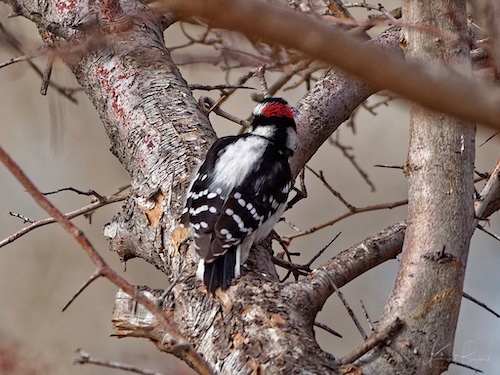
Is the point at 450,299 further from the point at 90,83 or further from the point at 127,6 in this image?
the point at 127,6

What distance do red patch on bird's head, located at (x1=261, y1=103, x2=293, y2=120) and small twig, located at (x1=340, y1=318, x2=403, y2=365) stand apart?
1286mm

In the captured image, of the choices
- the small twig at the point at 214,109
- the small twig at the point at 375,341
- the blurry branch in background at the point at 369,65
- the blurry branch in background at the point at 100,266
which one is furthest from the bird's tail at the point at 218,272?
the blurry branch in background at the point at 369,65

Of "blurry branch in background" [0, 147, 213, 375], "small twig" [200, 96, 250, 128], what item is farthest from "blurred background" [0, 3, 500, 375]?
"blurry branch in background" [0, 147, 213, 375]

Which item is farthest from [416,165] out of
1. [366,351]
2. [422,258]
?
[366,351]

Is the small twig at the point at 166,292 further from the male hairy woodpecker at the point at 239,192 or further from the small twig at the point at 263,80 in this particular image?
the small twig at the point at 263,80

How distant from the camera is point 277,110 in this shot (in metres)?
2.91

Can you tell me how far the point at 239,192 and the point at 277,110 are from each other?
0.48 m

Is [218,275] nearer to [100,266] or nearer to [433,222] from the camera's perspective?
[433,222]

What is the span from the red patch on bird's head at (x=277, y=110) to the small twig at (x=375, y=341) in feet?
4.22

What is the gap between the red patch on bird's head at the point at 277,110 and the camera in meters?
2.88

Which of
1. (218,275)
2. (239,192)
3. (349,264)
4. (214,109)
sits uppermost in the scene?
(214,109)

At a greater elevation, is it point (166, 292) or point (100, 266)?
point (166, 292)

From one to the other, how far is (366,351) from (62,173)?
3.57 meters

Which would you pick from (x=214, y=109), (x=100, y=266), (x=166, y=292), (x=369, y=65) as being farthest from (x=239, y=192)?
(x=369, y=65)
